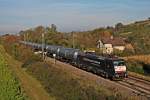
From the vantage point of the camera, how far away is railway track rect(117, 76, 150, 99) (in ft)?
107

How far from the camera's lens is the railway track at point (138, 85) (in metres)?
32.6

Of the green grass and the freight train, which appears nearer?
the green grass

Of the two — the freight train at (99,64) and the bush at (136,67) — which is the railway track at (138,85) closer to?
the freight train at (99,64)

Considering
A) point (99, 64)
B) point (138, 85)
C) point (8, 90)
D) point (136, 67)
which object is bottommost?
point (138, 85)

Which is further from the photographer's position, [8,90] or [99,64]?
[99,64]

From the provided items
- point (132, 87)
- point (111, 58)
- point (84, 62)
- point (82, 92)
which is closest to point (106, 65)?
point (111, 58)

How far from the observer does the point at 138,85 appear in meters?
37.1

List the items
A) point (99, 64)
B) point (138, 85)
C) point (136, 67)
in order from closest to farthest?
point (138, 85)
point (99, 64)
point (136, 67)

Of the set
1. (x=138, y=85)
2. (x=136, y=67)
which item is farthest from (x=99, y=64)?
(x=136, y=67)

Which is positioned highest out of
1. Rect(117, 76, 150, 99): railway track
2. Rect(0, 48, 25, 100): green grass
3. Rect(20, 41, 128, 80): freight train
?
Rect(20, 41, 128, 80): freight train

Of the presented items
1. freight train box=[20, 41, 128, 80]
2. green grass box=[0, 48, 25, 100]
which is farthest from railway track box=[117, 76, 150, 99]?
green grass box=[0, 48, 25, 100]

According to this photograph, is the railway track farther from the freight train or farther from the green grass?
the green grass

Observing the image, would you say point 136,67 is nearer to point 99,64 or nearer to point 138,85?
point 99,64

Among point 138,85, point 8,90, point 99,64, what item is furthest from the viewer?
point 99,64
